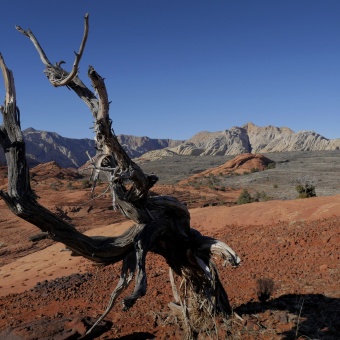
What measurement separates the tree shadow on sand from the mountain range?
86073mm

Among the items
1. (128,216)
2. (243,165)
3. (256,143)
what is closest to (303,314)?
(128,216)

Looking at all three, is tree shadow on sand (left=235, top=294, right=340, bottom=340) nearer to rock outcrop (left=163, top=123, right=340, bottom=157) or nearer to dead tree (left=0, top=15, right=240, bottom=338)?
dead tree (left=0, top=15, right=240, bottom=338)

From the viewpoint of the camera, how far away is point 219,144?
367ft

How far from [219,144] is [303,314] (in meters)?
107

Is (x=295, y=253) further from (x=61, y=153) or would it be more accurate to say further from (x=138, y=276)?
(x=61, y=153)

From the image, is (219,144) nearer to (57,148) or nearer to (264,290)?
(57,148)

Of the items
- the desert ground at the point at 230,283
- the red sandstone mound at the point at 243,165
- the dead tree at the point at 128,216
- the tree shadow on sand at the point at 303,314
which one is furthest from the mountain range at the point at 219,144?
the dead tree at the point at 128,216

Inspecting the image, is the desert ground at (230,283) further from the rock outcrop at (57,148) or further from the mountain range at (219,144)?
the rock outcrop at (57,148)

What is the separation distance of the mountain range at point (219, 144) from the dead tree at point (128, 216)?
3422 inches

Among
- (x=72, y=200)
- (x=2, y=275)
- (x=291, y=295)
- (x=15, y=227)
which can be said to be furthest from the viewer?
(x=72, y=200)

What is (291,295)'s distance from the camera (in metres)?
6.79

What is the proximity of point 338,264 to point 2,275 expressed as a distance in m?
10.8

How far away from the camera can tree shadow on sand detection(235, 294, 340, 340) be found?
5205mm

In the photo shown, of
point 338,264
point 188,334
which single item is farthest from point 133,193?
point 338,264
